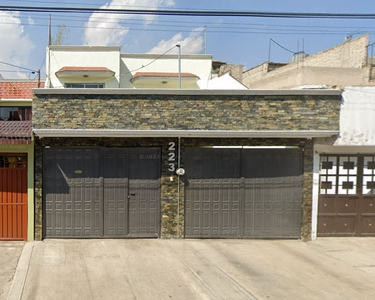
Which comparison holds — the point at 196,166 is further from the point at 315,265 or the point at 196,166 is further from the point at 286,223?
the point at 315,265

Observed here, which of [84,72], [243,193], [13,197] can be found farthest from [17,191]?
[84,72]

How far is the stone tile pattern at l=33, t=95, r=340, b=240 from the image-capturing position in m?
7.03

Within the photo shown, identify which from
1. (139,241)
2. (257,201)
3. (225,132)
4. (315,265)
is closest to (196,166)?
(225,132)

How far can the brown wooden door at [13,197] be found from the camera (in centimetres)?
723

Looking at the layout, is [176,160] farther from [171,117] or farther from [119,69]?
[119,69]

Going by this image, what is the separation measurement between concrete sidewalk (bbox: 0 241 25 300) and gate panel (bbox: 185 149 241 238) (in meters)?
4.09

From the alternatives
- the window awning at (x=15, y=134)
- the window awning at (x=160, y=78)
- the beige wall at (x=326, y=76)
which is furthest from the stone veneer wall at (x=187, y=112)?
the window awning at (x=160, y=78)

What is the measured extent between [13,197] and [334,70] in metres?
13.0

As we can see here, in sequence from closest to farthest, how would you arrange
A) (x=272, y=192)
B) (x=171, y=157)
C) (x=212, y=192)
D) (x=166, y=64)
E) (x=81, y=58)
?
(x=171, y=157), (x=212, y=192), (x=272, y=192), (x=81, y=58), (x=166, y=64)

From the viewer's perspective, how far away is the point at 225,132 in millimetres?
7148

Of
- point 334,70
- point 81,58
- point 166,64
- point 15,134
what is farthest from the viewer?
point 166,64

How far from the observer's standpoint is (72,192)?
734 cm

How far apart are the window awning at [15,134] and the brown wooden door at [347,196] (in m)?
7.82

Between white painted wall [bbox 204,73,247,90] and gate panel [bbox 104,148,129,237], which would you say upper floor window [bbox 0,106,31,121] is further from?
white painted wall [bbox 204,73,247,90]
